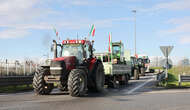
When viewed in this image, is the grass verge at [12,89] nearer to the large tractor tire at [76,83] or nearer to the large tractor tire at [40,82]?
the large tractor tire at [40,82]

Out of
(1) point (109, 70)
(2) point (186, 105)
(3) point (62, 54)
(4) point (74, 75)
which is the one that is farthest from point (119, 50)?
(2) point (186, 105)

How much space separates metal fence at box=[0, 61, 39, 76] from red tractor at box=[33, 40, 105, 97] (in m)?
9.68

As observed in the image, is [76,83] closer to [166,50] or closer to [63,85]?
[63,85]

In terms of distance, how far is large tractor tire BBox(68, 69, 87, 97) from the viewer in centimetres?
1241

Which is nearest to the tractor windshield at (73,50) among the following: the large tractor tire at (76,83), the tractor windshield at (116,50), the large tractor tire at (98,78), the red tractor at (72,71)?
the red tractor at (72,71)

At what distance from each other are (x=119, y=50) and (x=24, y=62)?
8791 mm

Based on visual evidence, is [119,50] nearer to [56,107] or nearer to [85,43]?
[85,43]

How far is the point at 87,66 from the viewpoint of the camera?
1443 cm

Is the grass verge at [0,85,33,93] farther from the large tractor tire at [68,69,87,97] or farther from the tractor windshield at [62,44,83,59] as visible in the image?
the large tractor tire at [68,69,87,97]

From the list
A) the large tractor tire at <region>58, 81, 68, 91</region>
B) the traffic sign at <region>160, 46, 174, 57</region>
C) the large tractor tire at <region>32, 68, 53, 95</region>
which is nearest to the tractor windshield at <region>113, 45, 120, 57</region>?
the traffic sign at <region>160, 46, 174, 57</region>

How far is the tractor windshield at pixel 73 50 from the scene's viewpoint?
14.2 meters

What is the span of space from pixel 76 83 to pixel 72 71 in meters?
0.66

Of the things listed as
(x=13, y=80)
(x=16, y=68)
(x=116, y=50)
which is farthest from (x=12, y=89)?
(x=116, y=50)

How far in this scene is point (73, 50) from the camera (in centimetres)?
→ 1435
